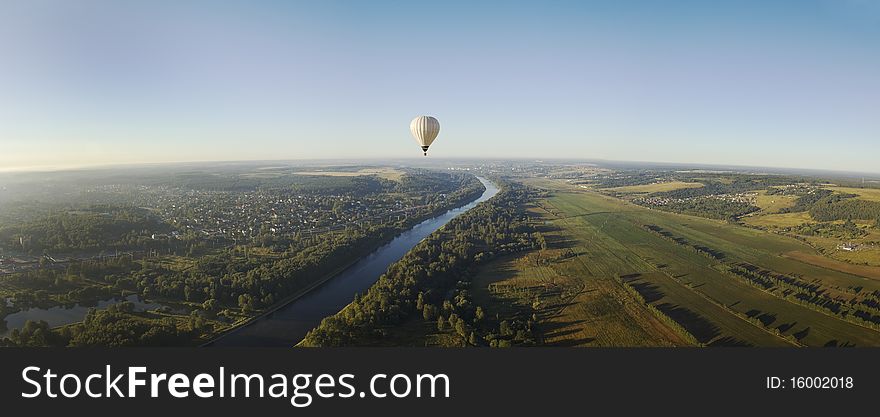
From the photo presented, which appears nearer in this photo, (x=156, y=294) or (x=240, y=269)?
(x=156, y=294)

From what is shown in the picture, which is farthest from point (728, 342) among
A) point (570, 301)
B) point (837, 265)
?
point (837, 265)

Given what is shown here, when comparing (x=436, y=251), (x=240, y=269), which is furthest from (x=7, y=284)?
(x=436, y=251)

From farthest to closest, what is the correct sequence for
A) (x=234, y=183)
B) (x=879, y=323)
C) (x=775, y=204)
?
(x=234, y=183)
(x=775, y=204)
(x=879, y=323)

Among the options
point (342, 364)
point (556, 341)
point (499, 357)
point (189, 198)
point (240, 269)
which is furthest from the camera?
point (189, 198)

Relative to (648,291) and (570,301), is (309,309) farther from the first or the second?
(648,291)

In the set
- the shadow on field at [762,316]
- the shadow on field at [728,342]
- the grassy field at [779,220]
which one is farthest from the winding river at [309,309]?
the grassy field at [779,220]

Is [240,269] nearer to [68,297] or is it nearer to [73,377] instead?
[68,297]

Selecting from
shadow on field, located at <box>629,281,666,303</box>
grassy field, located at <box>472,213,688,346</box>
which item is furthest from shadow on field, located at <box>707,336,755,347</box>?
shadow on field, located at <box>629,281,666,303</box>

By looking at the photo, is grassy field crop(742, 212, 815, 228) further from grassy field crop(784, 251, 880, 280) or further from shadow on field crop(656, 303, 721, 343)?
shadow on field crop(656, 303, 721, 343)
